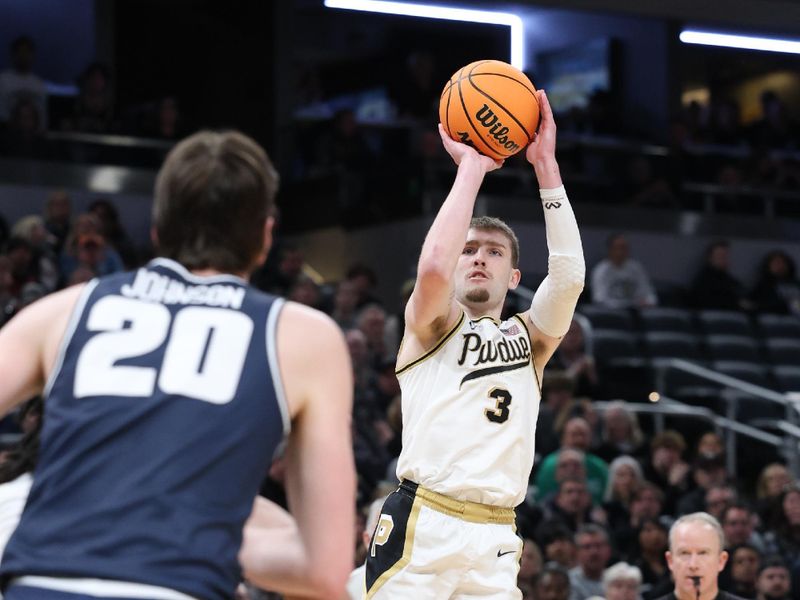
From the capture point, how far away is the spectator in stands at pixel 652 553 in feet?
32.0

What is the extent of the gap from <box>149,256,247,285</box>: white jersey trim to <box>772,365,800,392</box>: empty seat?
12177mm

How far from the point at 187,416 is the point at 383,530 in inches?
106

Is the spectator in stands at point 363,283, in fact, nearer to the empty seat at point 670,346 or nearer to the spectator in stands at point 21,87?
the empty seat at point 670,346

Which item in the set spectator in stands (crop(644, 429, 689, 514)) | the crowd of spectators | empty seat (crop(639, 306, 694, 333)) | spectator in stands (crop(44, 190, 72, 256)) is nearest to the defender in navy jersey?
the crowd of spectators

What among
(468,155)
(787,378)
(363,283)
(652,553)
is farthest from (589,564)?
(787,378)

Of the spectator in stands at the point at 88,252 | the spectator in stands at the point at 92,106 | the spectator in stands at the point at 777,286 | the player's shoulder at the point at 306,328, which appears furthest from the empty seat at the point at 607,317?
the player's shoulder at the point at 306,328

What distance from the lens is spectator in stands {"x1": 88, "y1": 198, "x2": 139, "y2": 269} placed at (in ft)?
40.8

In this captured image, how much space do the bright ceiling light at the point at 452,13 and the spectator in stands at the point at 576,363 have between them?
6786 millimetres

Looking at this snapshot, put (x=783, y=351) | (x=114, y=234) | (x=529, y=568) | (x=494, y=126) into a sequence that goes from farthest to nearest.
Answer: (x=783, y=351)
(x=114, y=234)
(x=529, y=568)
(x=494, y=126)

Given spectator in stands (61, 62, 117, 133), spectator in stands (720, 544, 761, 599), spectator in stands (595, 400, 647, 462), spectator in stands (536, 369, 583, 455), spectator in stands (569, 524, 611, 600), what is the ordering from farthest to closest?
spectator in stands (61, 62, 117, 133), spectator in stands (595, 400, 647, 462), spectator in stands (536, 369, 583, 455), spectator in stands (720, 544, 761, 599), spectator in stands (569, 524, 611, 600)

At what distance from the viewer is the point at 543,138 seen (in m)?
5.30

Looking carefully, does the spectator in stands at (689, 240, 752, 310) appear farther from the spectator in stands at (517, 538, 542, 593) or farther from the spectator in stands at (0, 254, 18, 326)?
the spectator in stands at (0, 254, 18, 326)

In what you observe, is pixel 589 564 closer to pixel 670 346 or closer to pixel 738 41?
pixel 670 346

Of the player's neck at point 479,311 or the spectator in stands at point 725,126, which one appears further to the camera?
the spectator in stands at point 725,126
